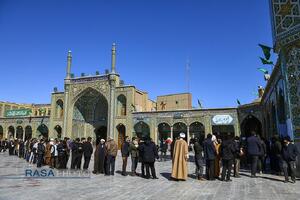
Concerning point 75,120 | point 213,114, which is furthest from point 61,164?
point 75,120

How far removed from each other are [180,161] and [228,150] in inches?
62.0

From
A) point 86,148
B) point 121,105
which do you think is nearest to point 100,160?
point 86,148

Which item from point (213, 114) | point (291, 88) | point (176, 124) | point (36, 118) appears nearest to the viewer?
point (291, 88)

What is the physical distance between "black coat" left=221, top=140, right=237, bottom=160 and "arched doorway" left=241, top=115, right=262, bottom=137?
1926 cm

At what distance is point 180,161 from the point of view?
9.21m

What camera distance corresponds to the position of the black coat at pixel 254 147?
9.76 meters

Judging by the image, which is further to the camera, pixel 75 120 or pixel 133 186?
pixel 75 120

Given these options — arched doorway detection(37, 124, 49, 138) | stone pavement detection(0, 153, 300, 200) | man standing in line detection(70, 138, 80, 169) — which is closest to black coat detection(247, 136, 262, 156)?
stone pavement detection(0, 153, 300, 200)

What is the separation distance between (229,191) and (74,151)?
283 inches

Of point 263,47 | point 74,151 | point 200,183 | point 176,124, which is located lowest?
point 200,183

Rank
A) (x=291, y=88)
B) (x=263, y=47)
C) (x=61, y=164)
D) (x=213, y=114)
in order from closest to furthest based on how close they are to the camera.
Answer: (x=291, y=88) < (x=61, y=164) < (x=263, y=47) < (x=213, y=114)

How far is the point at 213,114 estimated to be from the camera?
2923 centimetres

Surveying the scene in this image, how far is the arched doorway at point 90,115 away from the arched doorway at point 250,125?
54.6ft

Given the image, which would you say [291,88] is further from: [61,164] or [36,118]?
[36,118]
